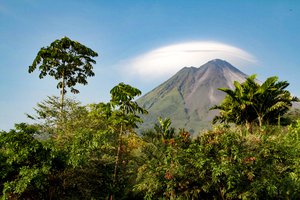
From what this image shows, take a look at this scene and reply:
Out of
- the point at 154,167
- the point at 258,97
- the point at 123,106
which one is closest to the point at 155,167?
the point at 154,167

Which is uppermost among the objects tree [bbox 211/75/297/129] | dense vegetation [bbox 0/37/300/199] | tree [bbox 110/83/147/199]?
tree [bbox 211/75/297/129]

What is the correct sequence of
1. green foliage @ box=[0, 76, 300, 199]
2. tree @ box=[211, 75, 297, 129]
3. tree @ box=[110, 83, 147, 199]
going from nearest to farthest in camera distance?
green foliage @ box=[0, 76, 300, 199], tree @ box=[110, 83, 147, 199], tree @ box=[211, 75, 297, 129]

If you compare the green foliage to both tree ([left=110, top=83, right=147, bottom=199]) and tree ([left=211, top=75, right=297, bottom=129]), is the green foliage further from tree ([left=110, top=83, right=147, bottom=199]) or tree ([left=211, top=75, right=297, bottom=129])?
tree ([left=211, top=75, right=297, bottom=129])

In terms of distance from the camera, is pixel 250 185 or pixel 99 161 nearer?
pixel 250 185

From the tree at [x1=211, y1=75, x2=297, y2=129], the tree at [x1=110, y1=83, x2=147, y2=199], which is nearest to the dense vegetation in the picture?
the tree at [x1=110, y1=83, x2=147, y2=199]

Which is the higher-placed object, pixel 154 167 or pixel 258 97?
pixel 258 97

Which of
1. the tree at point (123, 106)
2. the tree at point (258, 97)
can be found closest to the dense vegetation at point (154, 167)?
the tree at point (123, 106)

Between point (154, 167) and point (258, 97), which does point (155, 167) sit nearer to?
point (154, 167)

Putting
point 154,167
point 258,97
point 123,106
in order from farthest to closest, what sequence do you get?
point 258,97
point 123,106
point 154,167

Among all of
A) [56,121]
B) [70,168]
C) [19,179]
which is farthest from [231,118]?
[19,179]

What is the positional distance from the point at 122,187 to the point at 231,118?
20.4m

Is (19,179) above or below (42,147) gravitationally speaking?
below

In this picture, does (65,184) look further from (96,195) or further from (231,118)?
(231,118)

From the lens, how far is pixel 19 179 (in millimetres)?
13578
